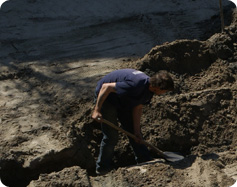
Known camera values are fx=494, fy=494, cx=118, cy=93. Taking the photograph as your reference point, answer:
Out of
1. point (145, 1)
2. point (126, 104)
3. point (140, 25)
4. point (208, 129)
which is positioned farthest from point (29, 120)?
point (145, 1)

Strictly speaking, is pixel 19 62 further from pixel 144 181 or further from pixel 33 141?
pixel 144 181

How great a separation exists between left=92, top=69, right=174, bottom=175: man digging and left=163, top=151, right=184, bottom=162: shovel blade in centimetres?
21

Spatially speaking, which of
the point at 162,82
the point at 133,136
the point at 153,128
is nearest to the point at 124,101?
the point at 133,136

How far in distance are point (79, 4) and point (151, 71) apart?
2.74 metres

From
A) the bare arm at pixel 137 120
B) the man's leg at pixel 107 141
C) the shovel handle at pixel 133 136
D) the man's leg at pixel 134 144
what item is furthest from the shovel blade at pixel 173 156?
the man's leg at pixel 107 141

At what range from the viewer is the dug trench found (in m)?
5.25

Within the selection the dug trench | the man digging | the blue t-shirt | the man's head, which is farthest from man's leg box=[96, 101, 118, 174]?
the man's head

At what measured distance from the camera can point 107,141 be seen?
18.2 feet

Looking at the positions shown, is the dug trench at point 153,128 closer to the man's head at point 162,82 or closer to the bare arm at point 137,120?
the bare arm at point 137,120

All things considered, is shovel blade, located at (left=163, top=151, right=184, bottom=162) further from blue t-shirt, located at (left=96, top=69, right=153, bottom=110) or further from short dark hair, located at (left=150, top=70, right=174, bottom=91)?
short dark hair, located at (left=150, top=70, right=174, bottom=91)

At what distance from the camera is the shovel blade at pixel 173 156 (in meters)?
5.67

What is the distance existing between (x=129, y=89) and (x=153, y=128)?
106cm

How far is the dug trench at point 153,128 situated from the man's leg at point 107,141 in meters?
0.22

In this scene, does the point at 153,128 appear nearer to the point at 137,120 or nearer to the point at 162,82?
the point at 137,120
